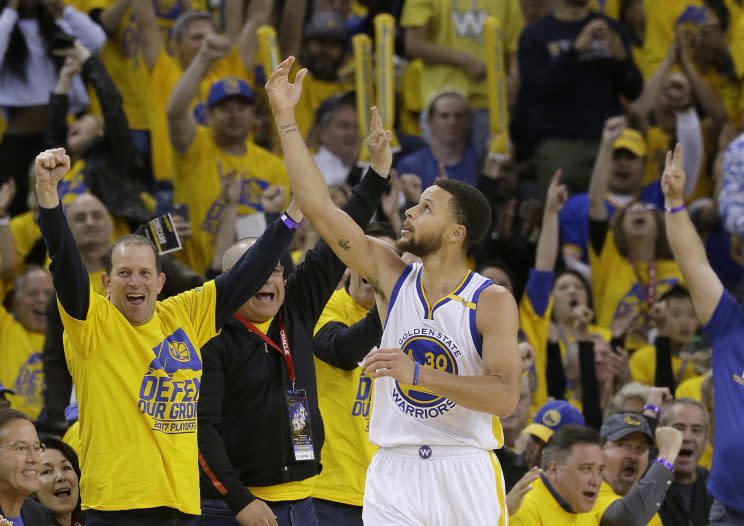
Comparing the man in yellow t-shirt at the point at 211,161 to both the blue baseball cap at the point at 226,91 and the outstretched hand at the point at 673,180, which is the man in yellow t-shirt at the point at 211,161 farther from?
the outstretched hand at the point at 673,180

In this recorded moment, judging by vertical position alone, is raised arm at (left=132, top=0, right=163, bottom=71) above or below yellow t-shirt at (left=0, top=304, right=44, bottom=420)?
above

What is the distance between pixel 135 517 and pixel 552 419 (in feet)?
9.92

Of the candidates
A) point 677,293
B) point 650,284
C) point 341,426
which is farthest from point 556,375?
point 341,426

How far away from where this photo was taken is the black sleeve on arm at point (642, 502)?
707cm

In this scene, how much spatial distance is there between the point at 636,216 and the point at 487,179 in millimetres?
1144

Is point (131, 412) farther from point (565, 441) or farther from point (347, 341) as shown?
point (565, 441)

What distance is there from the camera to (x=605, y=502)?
24.1ft

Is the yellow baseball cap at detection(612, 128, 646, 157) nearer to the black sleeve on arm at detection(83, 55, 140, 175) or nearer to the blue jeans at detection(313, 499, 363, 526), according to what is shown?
the black sleeve on arm at detection(83, 55, 140, 175)

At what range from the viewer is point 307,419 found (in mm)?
6199

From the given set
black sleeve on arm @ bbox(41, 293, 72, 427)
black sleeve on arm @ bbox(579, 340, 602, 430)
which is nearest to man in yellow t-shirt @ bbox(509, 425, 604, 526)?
black sleeve on arm @ bbox(579, 340, 602, 430)

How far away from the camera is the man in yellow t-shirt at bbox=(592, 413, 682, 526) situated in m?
7.10

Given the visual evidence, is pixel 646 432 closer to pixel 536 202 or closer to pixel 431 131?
pixel 536 202

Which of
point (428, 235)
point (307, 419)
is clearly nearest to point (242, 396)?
point (307, 419)

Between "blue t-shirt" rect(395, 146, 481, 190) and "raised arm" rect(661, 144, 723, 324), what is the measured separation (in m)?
3.84
